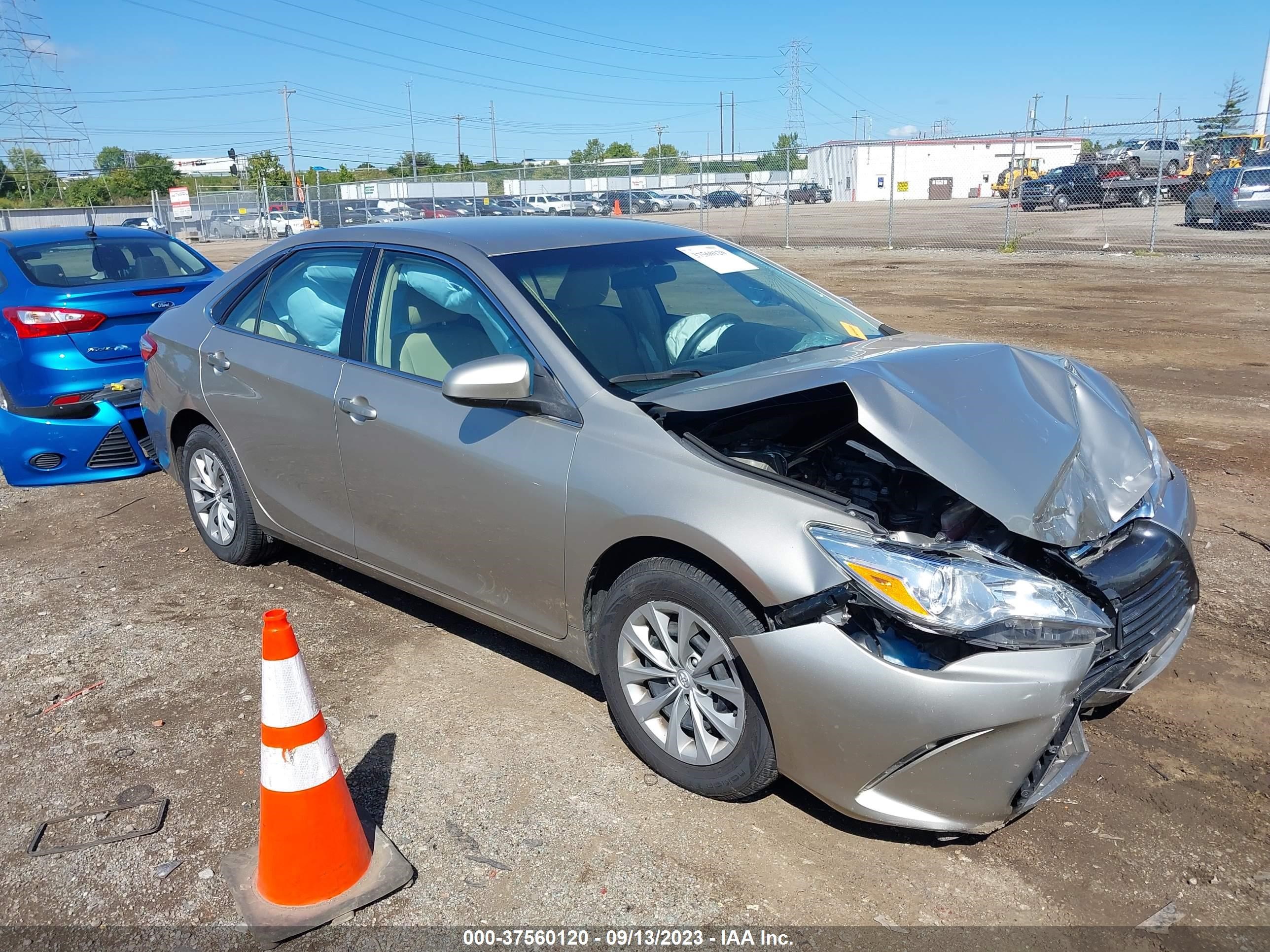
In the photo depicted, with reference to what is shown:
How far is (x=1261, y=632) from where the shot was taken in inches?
159

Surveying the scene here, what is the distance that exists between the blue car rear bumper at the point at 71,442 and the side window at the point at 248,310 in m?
2.14

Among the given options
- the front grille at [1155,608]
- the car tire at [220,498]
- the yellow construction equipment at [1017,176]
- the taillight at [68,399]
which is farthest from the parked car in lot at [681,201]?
the front grille at [1155,608]

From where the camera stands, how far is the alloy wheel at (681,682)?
2.97 meters

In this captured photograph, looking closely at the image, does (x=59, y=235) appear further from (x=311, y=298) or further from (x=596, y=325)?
(x=596, y=325)

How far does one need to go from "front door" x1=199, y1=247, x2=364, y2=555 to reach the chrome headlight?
7.69 feet

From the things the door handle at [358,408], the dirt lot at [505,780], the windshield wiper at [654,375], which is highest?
the windshield wiper at [654,375]

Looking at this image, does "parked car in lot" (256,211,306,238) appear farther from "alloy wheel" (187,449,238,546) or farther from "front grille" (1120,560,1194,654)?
"front grille" (1120,560,1194,654)

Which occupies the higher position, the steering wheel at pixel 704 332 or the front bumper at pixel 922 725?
the steering wheel at pixel 704 332

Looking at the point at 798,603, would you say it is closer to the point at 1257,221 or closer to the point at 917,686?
the point at 917,686

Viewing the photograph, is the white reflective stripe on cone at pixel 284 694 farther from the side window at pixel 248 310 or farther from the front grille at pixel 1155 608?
the side window at pixel 248 310

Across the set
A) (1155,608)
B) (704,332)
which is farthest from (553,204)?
(1155,608)

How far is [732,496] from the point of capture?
290cm

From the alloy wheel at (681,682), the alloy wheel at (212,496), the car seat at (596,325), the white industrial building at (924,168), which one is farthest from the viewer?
the white industrial building at (924,168)

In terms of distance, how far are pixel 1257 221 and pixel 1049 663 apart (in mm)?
24303
